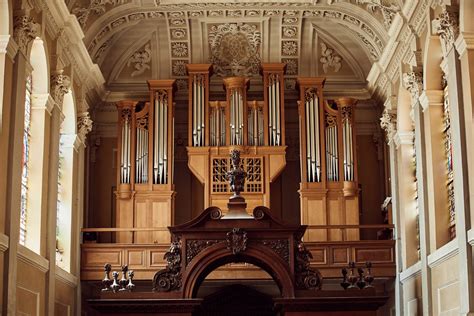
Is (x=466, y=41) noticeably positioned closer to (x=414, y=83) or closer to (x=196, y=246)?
(x=414, y=83)

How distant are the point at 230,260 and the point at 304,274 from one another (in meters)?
1.54

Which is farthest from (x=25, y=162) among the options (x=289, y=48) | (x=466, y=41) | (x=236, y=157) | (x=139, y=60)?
(x=289, y=48)

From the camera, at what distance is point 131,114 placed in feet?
87.3

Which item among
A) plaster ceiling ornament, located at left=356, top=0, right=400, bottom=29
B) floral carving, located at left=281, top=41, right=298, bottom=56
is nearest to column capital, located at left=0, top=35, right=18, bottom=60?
plaster ceiling ornament, located at left=356, top=0, right=400, bottom=29

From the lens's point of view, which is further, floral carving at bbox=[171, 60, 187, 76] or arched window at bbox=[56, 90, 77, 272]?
floral carving at bbox=[171, 60, 187, 76]

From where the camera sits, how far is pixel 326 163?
26062 mm

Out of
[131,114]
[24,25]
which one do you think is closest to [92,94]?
[131,114]

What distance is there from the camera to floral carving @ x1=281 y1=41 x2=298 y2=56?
27859mm

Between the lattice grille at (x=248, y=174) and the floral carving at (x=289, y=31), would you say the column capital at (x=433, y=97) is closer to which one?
the lattice grille at (x=248, y=174)

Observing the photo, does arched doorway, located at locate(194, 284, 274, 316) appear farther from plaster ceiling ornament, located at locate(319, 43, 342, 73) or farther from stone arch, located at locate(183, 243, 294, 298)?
stone arch, located at locate(183, 243, 294, 298)

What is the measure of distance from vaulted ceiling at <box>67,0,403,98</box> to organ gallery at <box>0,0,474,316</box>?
0.06 m

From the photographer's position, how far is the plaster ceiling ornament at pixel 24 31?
1789cm

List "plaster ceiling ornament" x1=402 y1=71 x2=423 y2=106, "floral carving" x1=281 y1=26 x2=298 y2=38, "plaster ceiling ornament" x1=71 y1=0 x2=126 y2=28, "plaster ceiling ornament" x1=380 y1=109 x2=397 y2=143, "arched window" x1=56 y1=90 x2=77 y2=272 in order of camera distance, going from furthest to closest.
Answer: "floral carving" x1=281 y1=26 x2=298 y2=38
"plaster ceiling ornament" x1=380 y1=109 x2=397 y2=143
"plaster ceiling ornament" x1=71 y1=0 x2=126 y2=28
"arched window" x1=56 y1=90 x2=77 y2=272
"plaster ceiling ornament" x1=402 y1=71 x2=423 y2=106

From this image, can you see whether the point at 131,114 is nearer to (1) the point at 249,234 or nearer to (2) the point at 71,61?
(2) the point at 71,61
